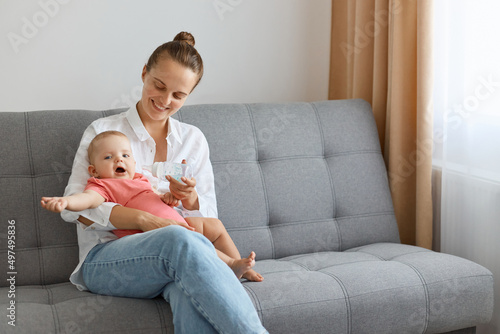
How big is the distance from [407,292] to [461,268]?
243 mm

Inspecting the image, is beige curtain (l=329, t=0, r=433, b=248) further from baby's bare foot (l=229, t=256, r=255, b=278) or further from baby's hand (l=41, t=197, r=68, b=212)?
baby's hand (l=41, t=197, r=68, b=212)

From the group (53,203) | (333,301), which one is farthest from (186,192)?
(333,301)

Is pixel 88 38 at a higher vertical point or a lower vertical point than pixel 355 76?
higher

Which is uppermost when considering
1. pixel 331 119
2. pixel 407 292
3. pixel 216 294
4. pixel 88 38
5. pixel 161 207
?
pixel 88 38

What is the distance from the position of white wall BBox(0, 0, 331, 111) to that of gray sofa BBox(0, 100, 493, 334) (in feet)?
1.51

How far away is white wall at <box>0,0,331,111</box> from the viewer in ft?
7.96

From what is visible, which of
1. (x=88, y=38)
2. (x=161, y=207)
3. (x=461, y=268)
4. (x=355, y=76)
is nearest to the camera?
(x=161, y=207)

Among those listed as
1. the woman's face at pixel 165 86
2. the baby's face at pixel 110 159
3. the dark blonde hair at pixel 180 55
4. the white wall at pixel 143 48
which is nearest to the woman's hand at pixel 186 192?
the baby's face at pixel 110 159

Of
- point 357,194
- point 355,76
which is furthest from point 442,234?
point 355,76

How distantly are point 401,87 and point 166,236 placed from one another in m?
1.36

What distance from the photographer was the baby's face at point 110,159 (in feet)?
5.82

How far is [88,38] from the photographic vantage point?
8.25 ft

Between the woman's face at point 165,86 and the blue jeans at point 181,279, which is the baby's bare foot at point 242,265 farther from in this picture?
the woman's face at point 165,86

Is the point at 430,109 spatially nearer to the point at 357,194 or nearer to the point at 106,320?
the point at 357,194
